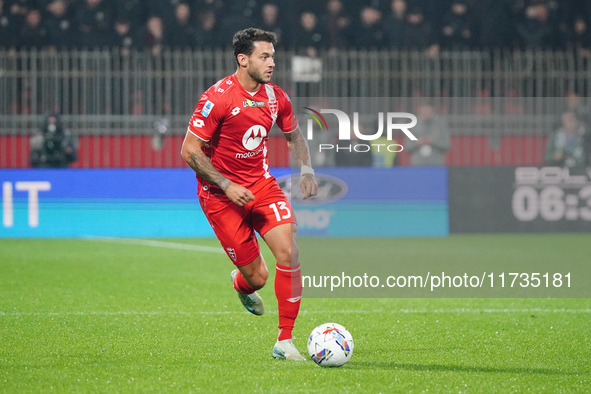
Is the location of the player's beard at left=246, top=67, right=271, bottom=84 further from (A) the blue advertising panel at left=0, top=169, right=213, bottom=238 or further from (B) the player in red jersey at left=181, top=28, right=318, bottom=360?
(A) the blue advertising panel at left=0, top=169, right=213, bottom=238

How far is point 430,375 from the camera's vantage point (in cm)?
495

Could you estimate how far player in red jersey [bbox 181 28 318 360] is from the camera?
5.54 meters

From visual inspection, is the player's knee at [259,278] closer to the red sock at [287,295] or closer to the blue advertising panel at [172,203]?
the red sock at [287,295]

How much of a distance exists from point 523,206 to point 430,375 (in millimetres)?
9091

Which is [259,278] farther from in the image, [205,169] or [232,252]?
[205,169]

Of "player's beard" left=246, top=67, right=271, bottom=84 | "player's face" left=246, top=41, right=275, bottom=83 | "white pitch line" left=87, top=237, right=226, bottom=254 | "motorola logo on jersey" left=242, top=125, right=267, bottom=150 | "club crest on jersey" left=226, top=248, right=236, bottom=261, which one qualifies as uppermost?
"player's face" left=246, top=41, right=275, bottom=83

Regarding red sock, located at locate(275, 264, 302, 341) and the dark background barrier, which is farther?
the dark background barrier

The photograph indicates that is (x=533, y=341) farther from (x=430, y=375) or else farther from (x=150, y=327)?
(x=150, y=327)

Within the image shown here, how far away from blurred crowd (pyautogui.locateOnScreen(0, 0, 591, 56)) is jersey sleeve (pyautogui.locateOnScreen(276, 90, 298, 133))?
409 inches

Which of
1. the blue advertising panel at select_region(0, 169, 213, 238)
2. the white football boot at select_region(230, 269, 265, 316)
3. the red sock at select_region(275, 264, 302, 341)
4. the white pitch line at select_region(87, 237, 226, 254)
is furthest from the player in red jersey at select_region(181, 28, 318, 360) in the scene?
the blue advertising panel at select_region(0, 169, 213, 238)

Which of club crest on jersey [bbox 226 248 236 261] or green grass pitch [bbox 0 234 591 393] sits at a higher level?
club crest on jersey [bbox 226 248 236 261]

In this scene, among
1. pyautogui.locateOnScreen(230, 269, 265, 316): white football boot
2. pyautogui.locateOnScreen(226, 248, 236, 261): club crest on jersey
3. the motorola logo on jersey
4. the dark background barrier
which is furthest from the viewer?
the dark background barrier

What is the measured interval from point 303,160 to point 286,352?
1.32 metres

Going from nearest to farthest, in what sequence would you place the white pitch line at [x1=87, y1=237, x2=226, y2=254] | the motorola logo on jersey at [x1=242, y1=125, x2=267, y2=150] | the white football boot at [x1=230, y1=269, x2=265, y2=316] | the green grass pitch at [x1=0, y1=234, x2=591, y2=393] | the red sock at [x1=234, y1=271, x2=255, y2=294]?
Result: the green grass pitch at [x1=0, y1=234, x2=591, y2=393]
the motorola logo on jersey at [x1=242, y1=125, x2=267, y2=150]
the red sock at [x1=234, y1=271, x2=255, y2=294]
the white football boot at [x1=230, y1=269, x2=265, y2=316]
the white pitch line at [x1=87, y1=237, x2=226, y2=254]
